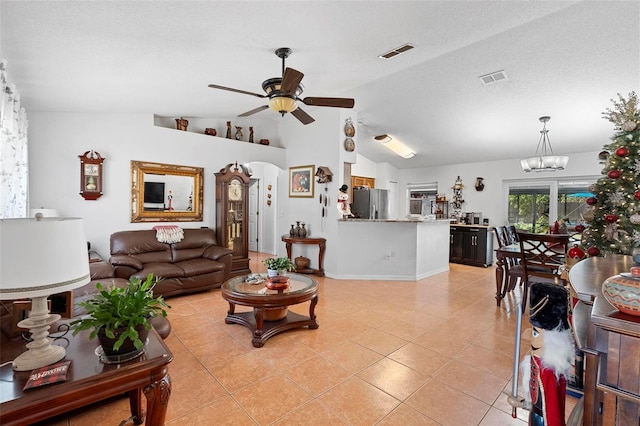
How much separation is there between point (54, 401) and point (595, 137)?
716 cm

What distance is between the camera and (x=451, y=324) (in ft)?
10.7

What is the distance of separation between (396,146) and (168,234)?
16.1 ft

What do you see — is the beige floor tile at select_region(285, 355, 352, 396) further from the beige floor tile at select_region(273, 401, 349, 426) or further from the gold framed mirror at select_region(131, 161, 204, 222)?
the gold framed mirror at select_region(131, 161, 204, 222)

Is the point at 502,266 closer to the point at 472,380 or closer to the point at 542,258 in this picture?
the point at 542,258

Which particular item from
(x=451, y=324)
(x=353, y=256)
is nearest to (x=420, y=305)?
(x=451, y=324)

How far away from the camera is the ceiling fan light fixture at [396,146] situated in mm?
6113

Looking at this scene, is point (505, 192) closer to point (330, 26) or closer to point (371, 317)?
point (371, 317)

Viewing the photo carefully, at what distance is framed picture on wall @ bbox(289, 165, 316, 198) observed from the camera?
5.64 meters

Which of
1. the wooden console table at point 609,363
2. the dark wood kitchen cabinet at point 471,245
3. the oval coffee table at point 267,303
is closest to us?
the wooden console table at point 609,363

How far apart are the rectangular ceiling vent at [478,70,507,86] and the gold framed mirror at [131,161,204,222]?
4567 mm

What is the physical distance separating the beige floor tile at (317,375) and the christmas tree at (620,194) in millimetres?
2775

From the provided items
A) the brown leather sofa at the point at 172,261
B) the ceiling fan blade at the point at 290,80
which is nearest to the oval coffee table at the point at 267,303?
the brown leather sofa at the point at 172,261

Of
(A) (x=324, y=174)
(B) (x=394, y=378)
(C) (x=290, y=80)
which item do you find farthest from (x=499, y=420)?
(A) (x=324, y=174)

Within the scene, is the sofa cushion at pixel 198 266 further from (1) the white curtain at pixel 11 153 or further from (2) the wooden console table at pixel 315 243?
(1) the white curtain at pixel 11 153
